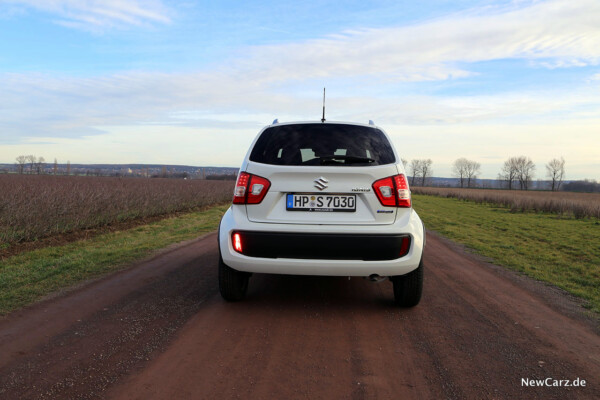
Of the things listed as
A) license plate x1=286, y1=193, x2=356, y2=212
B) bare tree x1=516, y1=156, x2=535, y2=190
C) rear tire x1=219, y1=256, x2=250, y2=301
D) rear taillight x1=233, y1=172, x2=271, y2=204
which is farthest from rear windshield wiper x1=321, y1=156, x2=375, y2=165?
bare tree x1=516, y1=156, x2=535, y2=190

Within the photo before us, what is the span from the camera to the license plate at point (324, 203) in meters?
3.81

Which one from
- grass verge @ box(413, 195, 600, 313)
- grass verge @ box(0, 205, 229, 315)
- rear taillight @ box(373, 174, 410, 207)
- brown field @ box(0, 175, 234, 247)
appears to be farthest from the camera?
brown field @ box(0, 175, 234, 247)

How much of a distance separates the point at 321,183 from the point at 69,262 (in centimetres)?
532

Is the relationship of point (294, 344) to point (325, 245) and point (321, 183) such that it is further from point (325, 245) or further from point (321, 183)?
point (321, 183)

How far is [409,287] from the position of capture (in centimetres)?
425

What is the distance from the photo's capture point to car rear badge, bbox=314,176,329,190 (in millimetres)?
3793

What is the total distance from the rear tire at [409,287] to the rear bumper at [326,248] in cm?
39

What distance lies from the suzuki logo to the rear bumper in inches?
13.8

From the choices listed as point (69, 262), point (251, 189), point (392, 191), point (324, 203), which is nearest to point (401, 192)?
point (392, 191)

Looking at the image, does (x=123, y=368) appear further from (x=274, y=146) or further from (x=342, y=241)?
(x=274, y=146)

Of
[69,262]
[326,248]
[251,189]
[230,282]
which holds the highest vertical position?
[251,189]

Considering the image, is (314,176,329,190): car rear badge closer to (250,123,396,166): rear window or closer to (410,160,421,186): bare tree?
(250,123,396,166): rear window

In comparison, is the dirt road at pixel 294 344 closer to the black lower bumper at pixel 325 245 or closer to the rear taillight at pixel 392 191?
the black lower bumper at pixel 325 245

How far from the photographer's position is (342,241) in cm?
371
